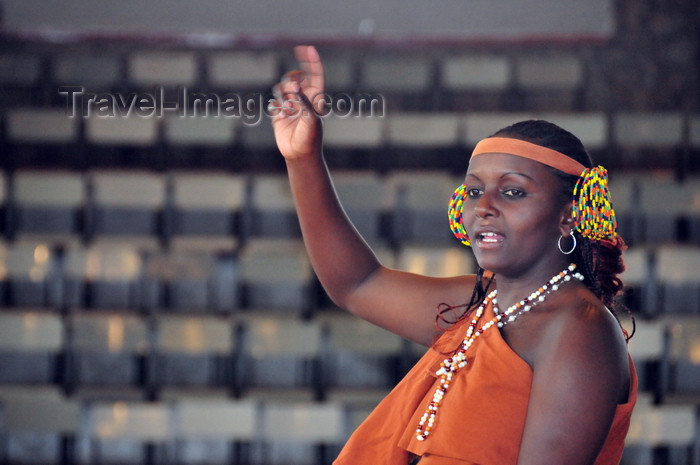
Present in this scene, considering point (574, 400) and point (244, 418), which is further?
point (244, 418)

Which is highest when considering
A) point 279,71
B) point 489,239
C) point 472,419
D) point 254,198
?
point 279,71

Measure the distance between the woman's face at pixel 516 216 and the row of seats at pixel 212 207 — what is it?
1.34m

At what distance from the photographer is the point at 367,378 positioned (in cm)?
174

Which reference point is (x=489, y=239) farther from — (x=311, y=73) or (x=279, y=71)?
(x=279, y=71)

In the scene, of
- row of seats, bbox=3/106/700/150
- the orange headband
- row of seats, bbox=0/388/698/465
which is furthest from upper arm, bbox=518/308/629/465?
row of seats, bbox=3/106/700/150

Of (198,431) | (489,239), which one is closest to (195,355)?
(198,431)

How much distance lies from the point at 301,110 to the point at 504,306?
0.18m

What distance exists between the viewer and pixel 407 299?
543 millimetres

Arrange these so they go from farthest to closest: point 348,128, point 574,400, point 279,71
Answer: point 279,71 → point 348,128 → point 574,400

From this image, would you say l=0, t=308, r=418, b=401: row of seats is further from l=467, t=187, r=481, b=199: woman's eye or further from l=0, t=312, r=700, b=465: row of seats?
l=467, t=187, r=481, b=199: woman's eye

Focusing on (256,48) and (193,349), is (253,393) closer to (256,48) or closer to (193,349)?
(193,349)

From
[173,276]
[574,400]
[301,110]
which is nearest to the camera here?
[574,400]

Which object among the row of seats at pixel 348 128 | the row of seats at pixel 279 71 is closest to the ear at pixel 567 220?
the row of seats at pixel 348 128

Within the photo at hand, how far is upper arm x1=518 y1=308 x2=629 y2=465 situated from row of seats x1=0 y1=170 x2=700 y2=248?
140cm
